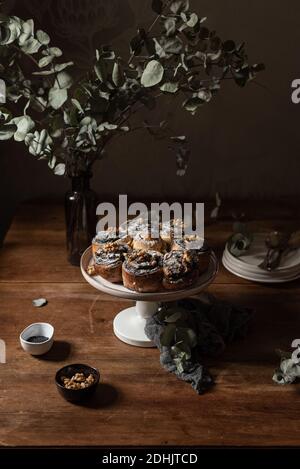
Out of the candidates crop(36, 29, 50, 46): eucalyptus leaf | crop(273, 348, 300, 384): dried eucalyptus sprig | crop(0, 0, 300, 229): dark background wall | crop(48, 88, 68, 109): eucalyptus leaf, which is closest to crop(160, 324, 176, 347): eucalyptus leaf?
crop(273, 348, 300, 384): dried eucalyptus sprig

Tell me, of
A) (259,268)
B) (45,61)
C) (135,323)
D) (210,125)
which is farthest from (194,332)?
(210,125)

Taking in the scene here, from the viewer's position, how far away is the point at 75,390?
1210mm

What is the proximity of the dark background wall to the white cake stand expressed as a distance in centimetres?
71

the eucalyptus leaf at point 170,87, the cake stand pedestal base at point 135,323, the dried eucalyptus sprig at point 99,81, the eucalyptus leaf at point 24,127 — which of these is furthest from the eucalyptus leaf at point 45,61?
the cake stand pedestal base at point 135,323

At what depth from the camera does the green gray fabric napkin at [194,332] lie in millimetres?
1301

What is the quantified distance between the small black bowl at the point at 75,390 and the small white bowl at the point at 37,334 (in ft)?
0.33

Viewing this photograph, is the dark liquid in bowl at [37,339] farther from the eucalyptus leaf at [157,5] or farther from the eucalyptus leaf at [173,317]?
the eucalyptus leaf at [157,5]

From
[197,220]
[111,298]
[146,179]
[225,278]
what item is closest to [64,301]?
[111,298]

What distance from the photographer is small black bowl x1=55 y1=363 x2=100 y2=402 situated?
3.99 feet

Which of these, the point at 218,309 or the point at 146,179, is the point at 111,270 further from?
the point at 146,179

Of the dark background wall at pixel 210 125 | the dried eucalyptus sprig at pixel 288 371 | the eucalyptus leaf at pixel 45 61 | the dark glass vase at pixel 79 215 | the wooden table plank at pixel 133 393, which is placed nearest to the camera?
the wooden table plank at pixel 133 393

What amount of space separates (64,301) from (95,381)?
36 centimetres

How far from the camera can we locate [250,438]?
1.14 metres

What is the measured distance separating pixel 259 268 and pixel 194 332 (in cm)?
37
